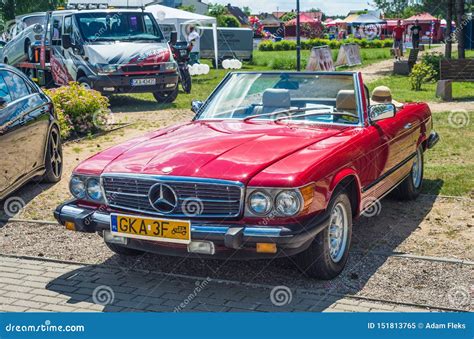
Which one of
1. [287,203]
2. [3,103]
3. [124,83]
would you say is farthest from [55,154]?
[124,83]

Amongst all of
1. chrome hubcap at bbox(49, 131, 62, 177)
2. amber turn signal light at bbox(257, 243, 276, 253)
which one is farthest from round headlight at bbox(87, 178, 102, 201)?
chrome hubcap at bbox(49, 131, 62, 177)

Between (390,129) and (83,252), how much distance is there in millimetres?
3010

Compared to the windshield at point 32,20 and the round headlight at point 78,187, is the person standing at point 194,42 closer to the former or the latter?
the windshield at point 32,20

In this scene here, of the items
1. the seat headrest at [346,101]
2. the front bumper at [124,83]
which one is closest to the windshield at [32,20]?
the front bumper at [124,83]

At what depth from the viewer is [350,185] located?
18.9ft

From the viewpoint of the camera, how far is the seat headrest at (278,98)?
659 centimetres

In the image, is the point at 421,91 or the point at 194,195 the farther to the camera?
the point at 421,91

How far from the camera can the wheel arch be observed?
525cm

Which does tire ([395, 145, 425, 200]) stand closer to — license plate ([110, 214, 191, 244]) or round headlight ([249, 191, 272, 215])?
round headlight ([249, 191, 272, 215])

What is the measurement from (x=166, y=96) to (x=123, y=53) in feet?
6.99

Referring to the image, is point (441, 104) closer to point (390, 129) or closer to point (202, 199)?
point (390, 129)

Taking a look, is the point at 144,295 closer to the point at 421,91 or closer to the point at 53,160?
the point at 53,160

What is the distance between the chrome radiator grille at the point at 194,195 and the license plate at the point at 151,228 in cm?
10

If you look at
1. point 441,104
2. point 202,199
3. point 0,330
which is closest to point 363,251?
point 202,199
